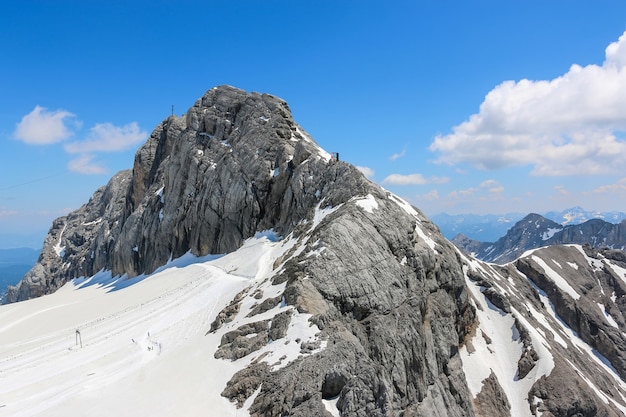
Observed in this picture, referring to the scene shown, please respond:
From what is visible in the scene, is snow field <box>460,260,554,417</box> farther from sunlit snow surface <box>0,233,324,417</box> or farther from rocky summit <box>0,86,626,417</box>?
sunlit snow surface <box>0,233,324,417</box>

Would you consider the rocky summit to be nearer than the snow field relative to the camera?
Yes

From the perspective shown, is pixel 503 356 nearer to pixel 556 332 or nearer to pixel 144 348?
pixel 556 332

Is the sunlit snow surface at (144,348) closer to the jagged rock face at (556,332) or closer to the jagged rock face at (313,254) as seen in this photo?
the jagged rock face at (313,254)

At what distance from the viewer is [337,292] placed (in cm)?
2853

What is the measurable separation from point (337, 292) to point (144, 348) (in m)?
15.3

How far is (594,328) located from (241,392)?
266ft

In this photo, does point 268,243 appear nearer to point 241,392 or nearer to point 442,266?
point 442,266

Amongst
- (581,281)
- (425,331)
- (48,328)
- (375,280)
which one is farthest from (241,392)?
(581,281)

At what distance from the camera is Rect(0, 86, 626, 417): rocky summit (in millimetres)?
22344

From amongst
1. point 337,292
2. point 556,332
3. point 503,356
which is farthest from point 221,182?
point 556,332

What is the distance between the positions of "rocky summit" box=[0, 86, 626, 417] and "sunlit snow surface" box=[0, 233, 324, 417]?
449mm

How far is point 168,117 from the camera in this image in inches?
3615

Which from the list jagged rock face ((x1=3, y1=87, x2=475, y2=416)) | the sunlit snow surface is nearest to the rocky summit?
jagged rock face ((x1=3, y1=87, x2=475, y2=416))

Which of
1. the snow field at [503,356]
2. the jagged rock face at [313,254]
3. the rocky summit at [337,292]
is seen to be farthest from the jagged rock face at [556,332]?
the jagged rock face at [313,254]
